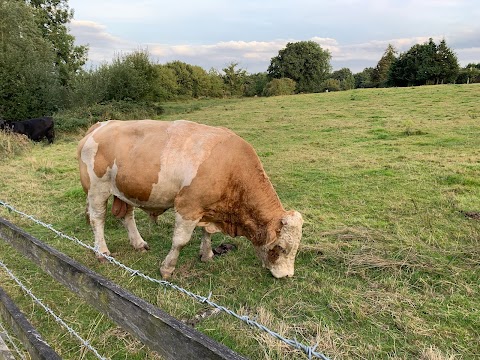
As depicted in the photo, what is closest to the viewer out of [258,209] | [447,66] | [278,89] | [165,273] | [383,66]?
[258,209]

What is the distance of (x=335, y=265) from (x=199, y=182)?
2.12m

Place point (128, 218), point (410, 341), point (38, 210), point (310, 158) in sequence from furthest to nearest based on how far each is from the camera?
point (310, 158) < point (38, 210) < point (128, 218) < point (410, 341)

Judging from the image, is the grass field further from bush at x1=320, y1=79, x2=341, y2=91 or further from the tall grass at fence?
bush at x1=320, y1=79, x2=341, y2=91

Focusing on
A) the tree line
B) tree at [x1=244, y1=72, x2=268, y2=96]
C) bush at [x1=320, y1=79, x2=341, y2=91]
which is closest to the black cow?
the tree line

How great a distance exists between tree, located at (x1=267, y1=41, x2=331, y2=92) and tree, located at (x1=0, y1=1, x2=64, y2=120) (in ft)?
143

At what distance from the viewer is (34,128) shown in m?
17.9

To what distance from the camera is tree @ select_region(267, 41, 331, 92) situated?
6297 centimetres

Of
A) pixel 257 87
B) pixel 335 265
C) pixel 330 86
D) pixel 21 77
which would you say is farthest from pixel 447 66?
pixel 335 265

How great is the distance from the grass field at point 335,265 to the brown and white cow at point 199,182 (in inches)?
22.1

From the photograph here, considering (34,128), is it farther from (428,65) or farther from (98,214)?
(428,65)

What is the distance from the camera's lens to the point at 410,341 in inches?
150

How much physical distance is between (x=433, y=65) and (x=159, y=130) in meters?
46.7

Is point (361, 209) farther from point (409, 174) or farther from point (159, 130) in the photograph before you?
point (159, 130)

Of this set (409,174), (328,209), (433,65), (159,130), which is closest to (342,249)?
(328,209)
